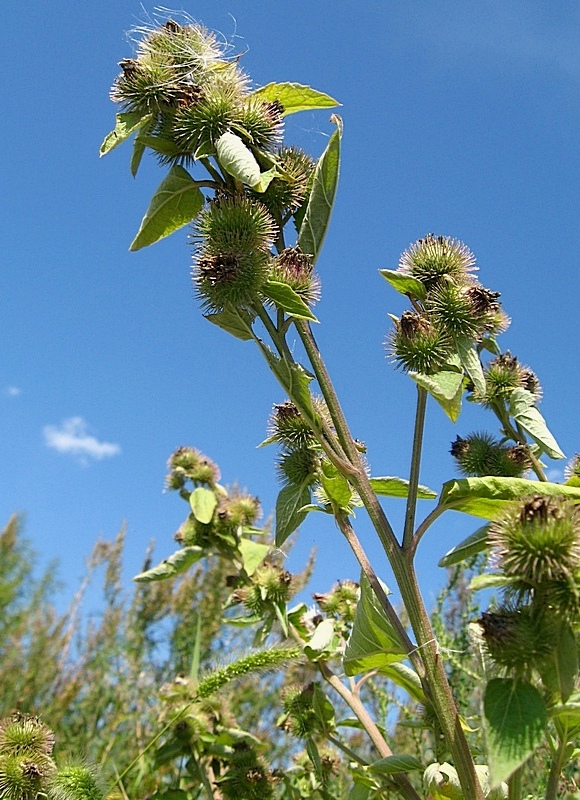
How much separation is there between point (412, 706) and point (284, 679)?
29.9 inches

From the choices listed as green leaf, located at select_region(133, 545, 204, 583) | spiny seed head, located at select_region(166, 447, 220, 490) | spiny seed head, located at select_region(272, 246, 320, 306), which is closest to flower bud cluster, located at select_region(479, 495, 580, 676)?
spiny seed head, located at select_region(272, 246, 320, 306)

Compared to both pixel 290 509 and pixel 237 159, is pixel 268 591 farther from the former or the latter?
pixel 237 159

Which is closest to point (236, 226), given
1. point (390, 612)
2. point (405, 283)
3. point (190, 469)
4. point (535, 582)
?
point (405, 283)

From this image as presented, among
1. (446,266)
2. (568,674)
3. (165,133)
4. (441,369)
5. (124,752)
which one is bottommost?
(568,674)

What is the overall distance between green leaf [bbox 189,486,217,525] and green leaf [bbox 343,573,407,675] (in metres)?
1.63

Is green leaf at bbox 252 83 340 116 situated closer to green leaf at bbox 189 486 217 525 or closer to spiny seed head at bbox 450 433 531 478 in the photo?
spiny seed head at bbox 450 433 531 478

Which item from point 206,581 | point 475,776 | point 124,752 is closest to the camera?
point 475,776

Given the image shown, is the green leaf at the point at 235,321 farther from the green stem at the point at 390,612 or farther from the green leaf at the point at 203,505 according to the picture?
the green leaf at the point at 203,505

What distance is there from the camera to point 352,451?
5.97 feet

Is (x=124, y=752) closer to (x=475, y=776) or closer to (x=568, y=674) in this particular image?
(x=475, y=776)

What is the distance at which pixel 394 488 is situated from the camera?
2.02 m

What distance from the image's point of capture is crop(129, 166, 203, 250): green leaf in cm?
204

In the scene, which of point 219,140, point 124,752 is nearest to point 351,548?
point 219,140

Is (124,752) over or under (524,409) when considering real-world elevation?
under
